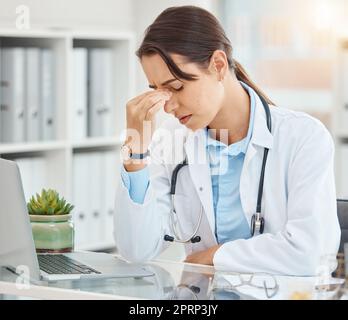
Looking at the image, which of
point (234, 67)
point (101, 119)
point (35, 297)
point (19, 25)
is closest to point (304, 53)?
point (101, 119)

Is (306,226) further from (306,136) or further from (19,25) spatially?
(19,25)

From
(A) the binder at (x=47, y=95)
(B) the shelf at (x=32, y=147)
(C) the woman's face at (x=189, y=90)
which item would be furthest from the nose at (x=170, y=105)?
(A) the binder at (x=47, y=95)

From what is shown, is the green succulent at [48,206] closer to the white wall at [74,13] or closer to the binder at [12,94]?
the binder at [12,94]

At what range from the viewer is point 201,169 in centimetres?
199

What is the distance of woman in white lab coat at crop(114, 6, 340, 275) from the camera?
5.92 ft

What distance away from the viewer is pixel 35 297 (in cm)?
159

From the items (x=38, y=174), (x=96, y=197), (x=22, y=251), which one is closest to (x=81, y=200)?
(x=96, y=197)

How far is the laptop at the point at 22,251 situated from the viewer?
5.32ft

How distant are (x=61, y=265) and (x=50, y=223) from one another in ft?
0.44

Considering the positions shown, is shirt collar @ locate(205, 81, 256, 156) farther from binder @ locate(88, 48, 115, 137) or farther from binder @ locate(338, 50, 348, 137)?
binder @ locate(338, 50, 348, 137)

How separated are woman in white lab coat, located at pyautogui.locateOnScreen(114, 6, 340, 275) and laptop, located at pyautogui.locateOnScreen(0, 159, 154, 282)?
186 millimetres

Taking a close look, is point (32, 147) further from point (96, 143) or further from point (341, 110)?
point (341, 110)

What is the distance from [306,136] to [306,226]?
213 millimetres

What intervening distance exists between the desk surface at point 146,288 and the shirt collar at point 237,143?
1.09ft
